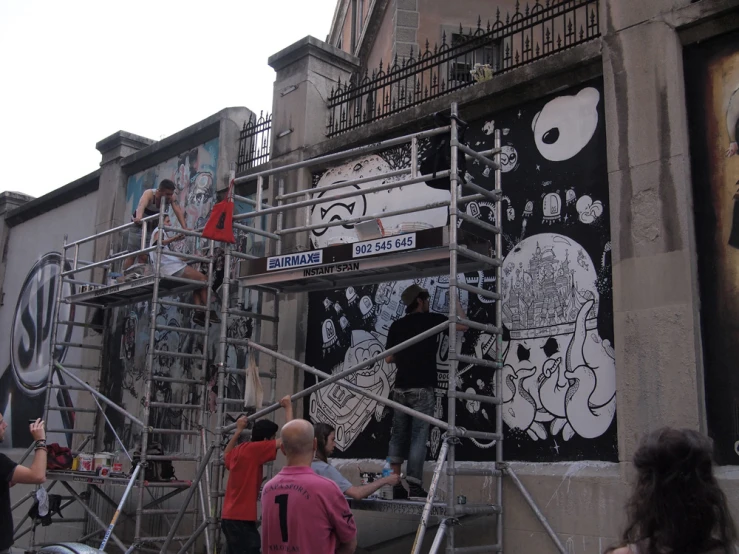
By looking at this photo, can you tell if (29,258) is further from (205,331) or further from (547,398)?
(547,398)

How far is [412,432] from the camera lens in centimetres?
736

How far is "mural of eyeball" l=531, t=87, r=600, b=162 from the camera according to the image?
7629 mm

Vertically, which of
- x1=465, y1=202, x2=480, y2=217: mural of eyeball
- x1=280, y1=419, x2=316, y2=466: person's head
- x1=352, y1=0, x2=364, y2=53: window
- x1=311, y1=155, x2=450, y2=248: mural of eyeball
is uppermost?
x1=352, y1=0, x2=364, y2=53: window

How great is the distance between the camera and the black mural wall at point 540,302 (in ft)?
23.5

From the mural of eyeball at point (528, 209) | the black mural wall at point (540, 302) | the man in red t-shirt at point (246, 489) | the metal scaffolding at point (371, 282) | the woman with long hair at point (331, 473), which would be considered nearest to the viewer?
the woman with long hair at point (331, 473)

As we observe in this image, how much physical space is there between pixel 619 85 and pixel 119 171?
9.36 m

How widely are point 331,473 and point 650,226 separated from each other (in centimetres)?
338

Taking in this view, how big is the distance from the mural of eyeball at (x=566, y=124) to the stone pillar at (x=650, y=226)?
0.94 feet

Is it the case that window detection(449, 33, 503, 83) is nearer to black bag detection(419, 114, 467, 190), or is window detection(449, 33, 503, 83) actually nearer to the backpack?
black bag detection(419, 114, 467, 190)

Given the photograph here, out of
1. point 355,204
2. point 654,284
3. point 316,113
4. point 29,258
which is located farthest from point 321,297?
point 29,258

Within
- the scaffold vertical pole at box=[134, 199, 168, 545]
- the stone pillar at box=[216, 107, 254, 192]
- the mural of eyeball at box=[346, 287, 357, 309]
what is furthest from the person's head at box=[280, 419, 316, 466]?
the stone pillar at box=[216, 107, 254, 192]

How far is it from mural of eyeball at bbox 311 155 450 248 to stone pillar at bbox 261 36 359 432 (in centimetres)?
33

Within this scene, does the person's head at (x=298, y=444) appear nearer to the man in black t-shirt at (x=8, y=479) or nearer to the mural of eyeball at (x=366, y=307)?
the man in black t-shirt at (x=8, y=479)

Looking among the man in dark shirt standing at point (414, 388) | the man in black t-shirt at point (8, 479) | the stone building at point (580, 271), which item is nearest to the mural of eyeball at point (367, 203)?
the stone building at point (580, 271)
